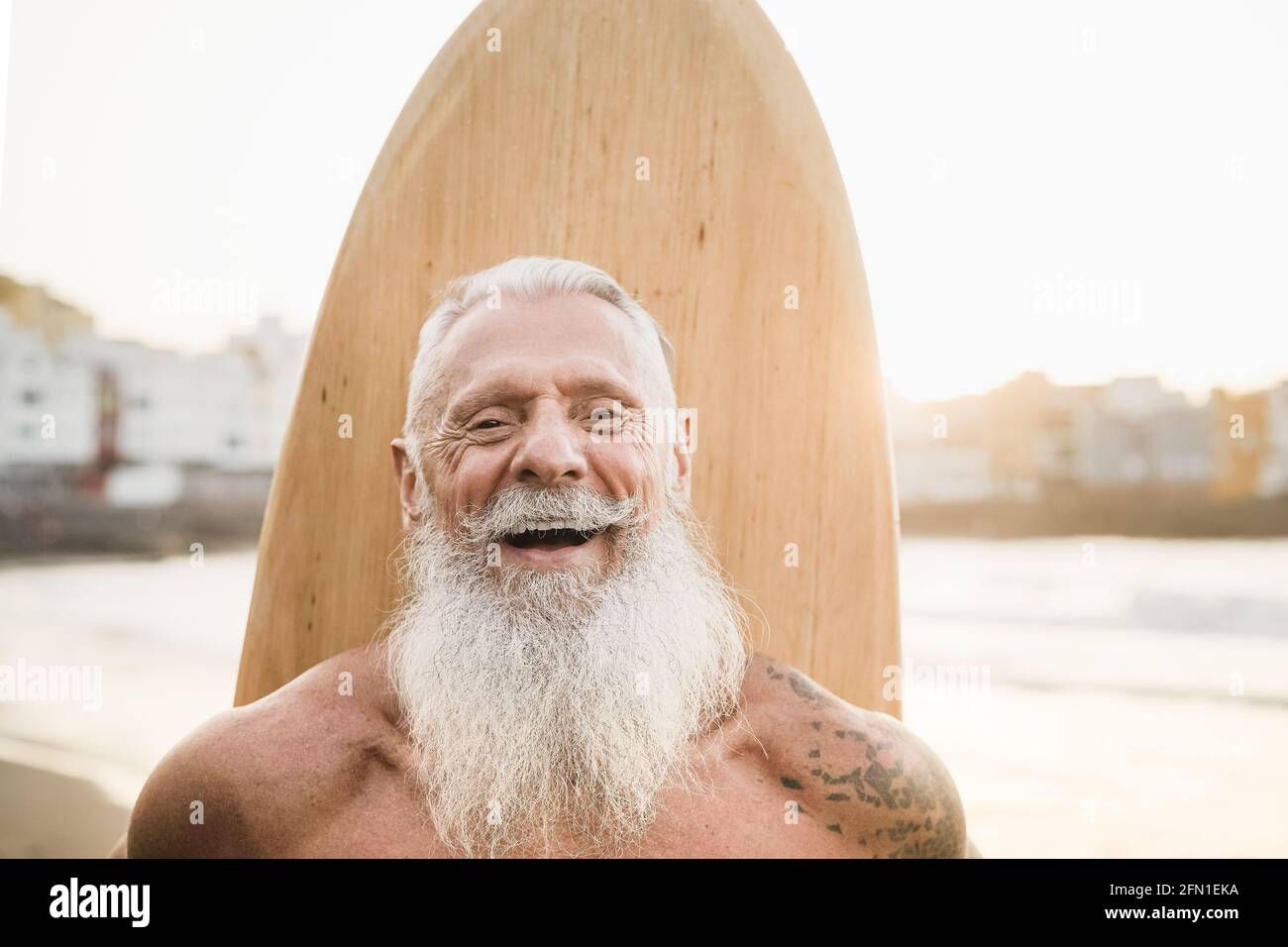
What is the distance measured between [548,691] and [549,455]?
38cm

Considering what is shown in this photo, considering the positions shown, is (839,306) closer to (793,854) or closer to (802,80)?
(802,80)

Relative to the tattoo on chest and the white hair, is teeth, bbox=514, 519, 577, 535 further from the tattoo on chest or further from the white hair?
the tattoo on chest

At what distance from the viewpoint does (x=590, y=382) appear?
1309mm

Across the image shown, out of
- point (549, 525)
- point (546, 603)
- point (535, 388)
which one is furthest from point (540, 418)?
point (546, 603)

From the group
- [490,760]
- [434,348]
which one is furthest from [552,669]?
[434,348]

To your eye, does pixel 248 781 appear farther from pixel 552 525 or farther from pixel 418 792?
pixel 552 525

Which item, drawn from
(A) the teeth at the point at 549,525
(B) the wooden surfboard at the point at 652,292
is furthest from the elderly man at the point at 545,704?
(B) the wooden surfboard at the point at 652,292

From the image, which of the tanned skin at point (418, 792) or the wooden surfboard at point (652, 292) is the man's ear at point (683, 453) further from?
the tanned skin at point (418, 792)

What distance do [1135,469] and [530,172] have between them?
9154mm

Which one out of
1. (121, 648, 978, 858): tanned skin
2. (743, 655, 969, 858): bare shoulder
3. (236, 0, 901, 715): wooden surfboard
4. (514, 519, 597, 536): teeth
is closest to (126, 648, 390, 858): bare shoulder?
(121, 648, 978, 858): tanned skin

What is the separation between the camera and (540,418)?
1282mm

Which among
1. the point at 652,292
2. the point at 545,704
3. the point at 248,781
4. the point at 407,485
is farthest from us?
the point at 652,292

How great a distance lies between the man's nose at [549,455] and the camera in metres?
1.25

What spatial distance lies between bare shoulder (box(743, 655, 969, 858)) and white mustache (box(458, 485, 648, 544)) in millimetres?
402
